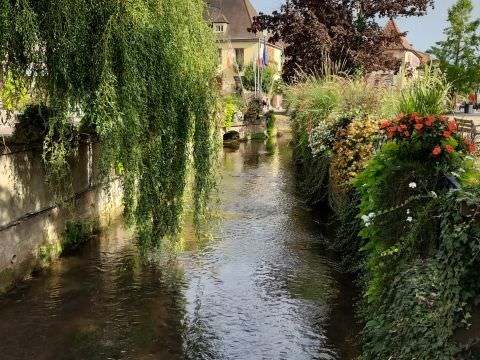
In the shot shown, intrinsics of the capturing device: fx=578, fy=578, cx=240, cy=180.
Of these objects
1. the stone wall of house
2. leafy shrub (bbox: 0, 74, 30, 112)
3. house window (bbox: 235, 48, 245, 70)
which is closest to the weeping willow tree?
leafy shrub (bbox: 0, 74, 30, 112)

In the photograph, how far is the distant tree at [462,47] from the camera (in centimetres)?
4047

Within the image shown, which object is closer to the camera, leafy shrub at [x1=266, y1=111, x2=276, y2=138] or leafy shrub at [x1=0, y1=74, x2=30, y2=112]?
leafy shrub at [x1=0, y1=74, x2=30, y2=112]

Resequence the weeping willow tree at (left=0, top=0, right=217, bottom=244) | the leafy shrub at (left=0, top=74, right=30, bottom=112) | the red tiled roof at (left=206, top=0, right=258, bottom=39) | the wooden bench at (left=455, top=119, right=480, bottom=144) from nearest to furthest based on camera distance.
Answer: the weeping willow tree at (left=0, top=0, right=217, bottom=244), the leafy shrub at (left=0, top=74, right=30, bottom=112), the wooden bench at (left=455, top=119, right=480, bottom=144), the red tiled roof at (left=206, top=0, right=258, bottom=39)

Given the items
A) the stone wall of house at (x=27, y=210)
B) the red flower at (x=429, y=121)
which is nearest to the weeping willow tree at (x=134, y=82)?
the stone wall of house at (x=27, y=210)

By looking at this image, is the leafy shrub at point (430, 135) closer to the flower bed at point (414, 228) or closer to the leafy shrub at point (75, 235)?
the flower bed at point (414, 228)

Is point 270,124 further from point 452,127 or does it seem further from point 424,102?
point 452,127

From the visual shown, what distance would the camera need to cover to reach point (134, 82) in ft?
21.0

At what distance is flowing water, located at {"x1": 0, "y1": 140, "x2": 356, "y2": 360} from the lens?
592 cm

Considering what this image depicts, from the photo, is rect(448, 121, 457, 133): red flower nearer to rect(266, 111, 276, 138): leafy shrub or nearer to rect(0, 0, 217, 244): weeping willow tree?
rect(0, 0, 217, 244): weeping willow tree

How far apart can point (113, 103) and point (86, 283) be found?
8.97 feet

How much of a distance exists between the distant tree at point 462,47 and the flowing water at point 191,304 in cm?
3430

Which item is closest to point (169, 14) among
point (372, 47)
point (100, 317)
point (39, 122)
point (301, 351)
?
point (39, 122)

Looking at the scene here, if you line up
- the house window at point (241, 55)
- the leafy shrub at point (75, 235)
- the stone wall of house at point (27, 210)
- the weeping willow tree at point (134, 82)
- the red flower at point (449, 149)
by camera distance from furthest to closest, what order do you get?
the house window at point (241, 55) → the leafy shrub at point (75, 235) → the stone wall of house at point (27, 210) → the weeping willow tree at point (134, 82) → the red flower at point (449, 149)

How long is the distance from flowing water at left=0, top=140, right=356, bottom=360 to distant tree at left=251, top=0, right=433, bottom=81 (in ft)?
46.1
